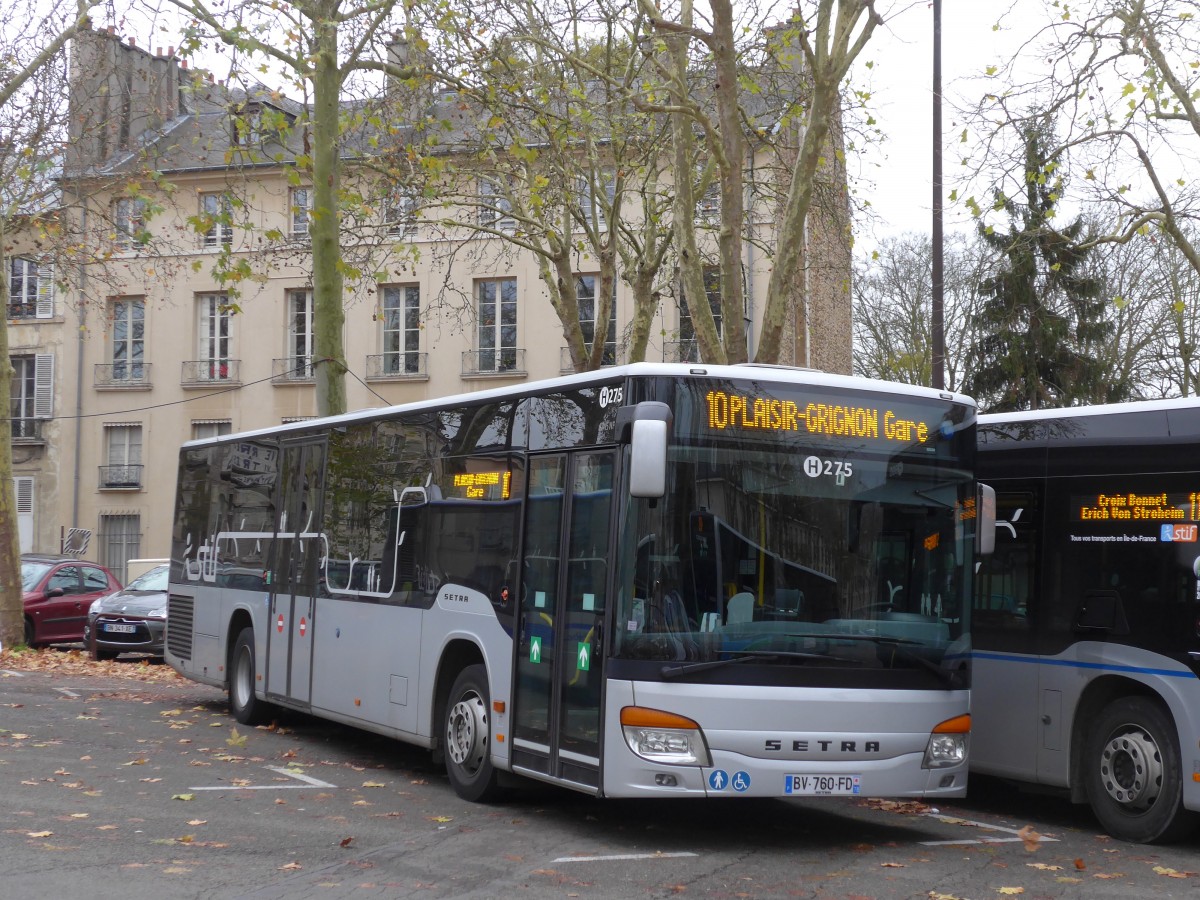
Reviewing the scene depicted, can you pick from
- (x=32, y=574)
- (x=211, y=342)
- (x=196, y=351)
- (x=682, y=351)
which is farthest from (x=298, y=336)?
(x=32, y=574)

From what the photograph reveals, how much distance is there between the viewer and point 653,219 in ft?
72.1

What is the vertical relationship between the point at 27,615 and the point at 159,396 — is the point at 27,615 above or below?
below

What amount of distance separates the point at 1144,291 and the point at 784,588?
32.8 m

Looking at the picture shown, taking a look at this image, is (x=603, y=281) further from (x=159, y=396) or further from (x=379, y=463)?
(x=159, y=396)

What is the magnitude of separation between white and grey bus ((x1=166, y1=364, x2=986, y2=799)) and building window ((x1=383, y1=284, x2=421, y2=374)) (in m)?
31.3

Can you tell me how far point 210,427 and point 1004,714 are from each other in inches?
1448

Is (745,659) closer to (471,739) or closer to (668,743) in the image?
(668,743)

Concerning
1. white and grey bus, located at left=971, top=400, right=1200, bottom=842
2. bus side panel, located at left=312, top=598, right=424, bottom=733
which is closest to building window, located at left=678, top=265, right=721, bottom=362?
bus side panel, located at left=312, top=598, right=424, bottom=733

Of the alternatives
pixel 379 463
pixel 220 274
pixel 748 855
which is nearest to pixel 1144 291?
pixel 220 274

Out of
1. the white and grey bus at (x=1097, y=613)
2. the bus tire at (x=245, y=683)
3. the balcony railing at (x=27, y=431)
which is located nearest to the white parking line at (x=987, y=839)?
the white and grey bus at (x=1097, y=613)

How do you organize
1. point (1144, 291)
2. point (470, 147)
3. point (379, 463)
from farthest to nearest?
point (1144, 291), point (470, 147), point (379, 463)

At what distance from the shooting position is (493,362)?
41281mm

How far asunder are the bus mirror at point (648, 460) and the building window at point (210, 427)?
37.6 meters

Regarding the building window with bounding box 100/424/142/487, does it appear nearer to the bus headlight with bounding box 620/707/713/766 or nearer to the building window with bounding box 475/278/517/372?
the building window with bounding box 475/278/517/372
